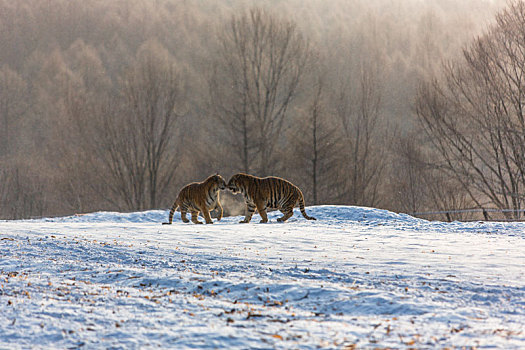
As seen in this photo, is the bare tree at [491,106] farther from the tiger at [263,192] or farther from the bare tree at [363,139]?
the tiger at [263,192]

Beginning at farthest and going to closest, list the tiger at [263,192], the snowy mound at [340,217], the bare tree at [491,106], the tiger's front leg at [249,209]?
the bare tree at [491,106] → the snowy mound at [340,217] → the tiger's front leg at [249,209] → the tiger at [263,192]

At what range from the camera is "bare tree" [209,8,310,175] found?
3484 cm

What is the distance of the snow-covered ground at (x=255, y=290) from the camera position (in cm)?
477

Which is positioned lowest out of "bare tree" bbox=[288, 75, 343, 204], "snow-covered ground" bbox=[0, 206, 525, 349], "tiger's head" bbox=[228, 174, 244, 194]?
"snow-covered ground" bbox=[0, 206, 525, 349]

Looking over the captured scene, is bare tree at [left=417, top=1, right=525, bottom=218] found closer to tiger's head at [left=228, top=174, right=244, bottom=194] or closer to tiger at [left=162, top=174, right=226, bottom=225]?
tiger's head at [left=228, top=174, right=244, bottom=194]

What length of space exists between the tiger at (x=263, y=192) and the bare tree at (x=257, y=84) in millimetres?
18453

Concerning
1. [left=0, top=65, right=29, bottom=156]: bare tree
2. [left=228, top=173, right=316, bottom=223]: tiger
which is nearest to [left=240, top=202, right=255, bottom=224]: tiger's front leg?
[left=228, top=173, right=316, bottom=223]: tiger

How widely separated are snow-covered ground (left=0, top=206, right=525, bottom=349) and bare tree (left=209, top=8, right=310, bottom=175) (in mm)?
23330

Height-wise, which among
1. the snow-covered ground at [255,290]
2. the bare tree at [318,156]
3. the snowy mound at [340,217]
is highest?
the bare tree at [318,156]

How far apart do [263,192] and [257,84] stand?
20890 millimetres

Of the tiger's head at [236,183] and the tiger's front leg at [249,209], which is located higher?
the tiger's head at [236,183]

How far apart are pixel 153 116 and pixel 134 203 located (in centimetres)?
600

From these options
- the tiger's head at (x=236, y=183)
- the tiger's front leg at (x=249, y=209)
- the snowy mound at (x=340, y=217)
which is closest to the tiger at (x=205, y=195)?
the tiger's head at (x=236, y=183)

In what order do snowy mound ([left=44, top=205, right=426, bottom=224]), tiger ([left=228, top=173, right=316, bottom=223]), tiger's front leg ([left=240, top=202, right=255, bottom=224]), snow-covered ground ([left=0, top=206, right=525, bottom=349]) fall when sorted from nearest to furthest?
snow-covered ground ([left=0, top=206, right=525, bottom=349]) < tiger ([left=228, top=173, right=316, bottom=223]) < tiger's front leg ([left=240, top=202, right=255, bottom=224]) < snowy mound ([left=44, top=205, right=426, bottom=224])
